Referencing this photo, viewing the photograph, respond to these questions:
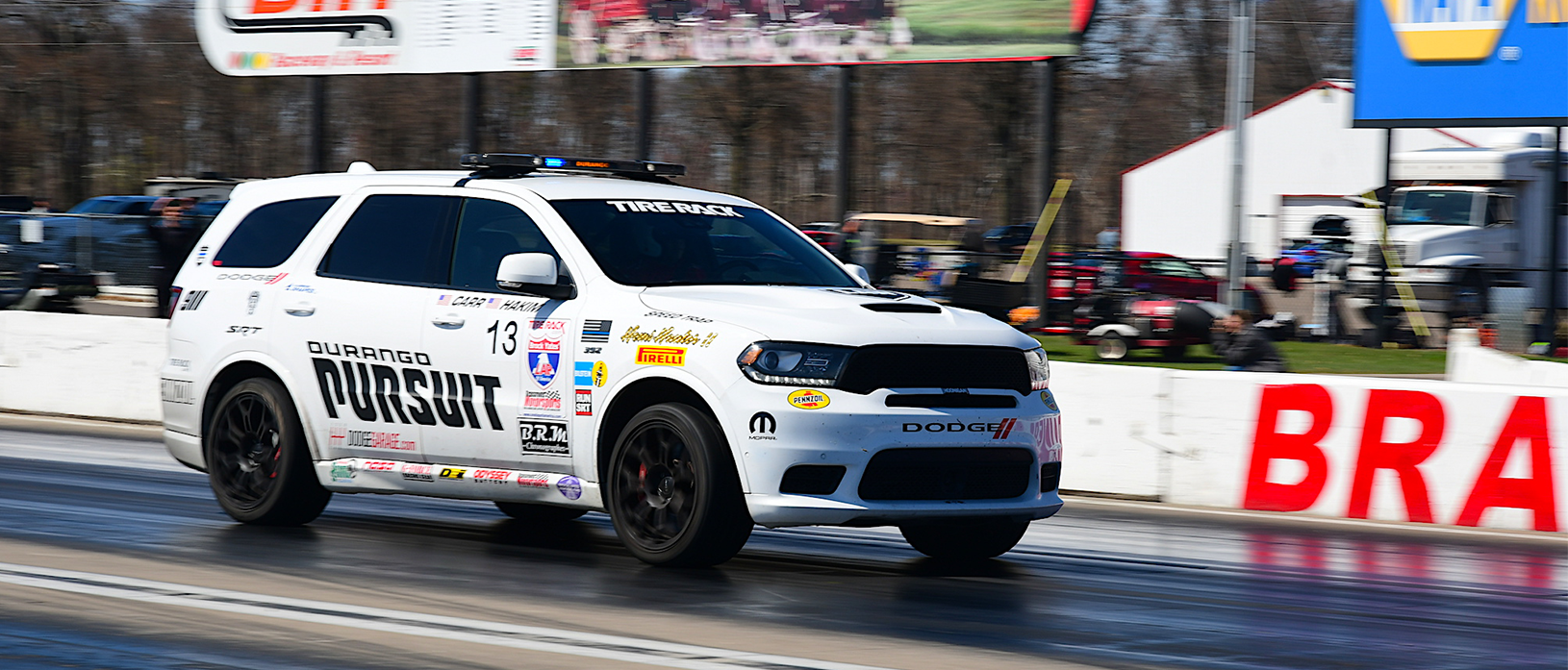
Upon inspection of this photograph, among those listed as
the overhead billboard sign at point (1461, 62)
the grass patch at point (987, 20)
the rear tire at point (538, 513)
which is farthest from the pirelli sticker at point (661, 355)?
the overhead billboard sign at point (1461, 62)

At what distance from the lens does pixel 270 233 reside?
32.6 feet

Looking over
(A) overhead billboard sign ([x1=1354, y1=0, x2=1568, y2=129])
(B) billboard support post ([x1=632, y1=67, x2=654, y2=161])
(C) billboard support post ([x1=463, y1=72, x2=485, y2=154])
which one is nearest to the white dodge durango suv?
(A) overhead billboard sign ([x1=1354, y1=0, x2=1568, y2=129])

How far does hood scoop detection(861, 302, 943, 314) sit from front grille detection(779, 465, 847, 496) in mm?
790

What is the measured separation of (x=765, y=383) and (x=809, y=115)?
46202 mm

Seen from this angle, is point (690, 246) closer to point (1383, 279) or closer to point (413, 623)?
point (413, 623)

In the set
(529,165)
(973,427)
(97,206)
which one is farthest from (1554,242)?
(97,206)

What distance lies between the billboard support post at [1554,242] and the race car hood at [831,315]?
1973 cm

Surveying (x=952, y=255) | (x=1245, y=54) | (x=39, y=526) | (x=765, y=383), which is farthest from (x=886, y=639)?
(x=1245, y=54)

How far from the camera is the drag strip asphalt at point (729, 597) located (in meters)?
6.39

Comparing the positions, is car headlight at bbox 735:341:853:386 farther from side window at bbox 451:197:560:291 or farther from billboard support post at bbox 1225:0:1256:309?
billboard support post at bbox 1225:0:1256:309

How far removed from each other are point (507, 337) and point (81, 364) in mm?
10148

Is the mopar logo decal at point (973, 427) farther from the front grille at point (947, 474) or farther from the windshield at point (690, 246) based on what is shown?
the windshield at point (690, 246)

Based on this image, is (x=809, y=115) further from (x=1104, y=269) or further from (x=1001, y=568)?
(x=1001, y=568)

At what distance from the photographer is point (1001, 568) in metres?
8.75
